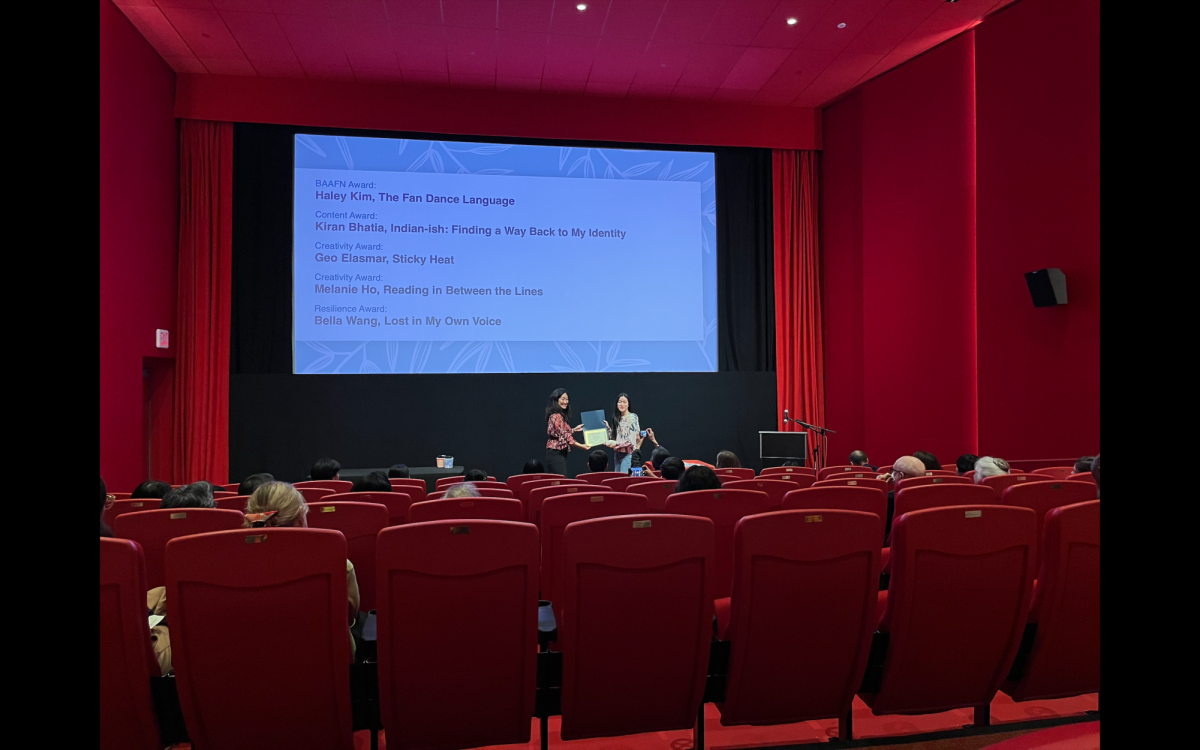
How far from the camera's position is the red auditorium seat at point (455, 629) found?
1875 millimetres

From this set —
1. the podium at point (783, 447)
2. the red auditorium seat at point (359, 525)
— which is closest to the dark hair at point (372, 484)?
the red auditorium seat at point (359, 525)

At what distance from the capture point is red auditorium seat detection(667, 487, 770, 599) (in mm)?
2875

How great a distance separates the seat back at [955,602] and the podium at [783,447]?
711 centimetres

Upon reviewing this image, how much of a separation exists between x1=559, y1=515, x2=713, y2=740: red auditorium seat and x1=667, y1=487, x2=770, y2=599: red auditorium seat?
81 cm

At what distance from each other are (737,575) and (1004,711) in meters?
1.18

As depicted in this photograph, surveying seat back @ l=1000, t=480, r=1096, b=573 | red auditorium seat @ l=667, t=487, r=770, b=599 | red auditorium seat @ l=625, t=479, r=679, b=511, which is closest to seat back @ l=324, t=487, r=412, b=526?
red auditorium seat @ l=625, t=479, r=679, b=511

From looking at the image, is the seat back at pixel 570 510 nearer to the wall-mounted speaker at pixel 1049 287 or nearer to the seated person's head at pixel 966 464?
the seated person's head at pixel 966 464

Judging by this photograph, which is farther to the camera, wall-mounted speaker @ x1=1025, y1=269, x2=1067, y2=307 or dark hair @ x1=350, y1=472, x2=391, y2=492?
wall-mounted speaker @ x1=1025, y1=269, x2=1067, y2=307

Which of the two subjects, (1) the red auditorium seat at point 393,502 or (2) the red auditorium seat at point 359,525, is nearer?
(2) the red auditorium seat at point 359,525

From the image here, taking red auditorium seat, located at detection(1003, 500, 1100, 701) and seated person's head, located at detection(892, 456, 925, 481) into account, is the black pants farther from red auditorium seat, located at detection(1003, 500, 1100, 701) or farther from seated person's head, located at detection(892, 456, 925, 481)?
red auditorium seat, located at detection(1003, 500, 1100, 701)

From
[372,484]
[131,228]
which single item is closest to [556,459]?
[372,484]

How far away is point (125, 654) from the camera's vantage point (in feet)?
5.89
